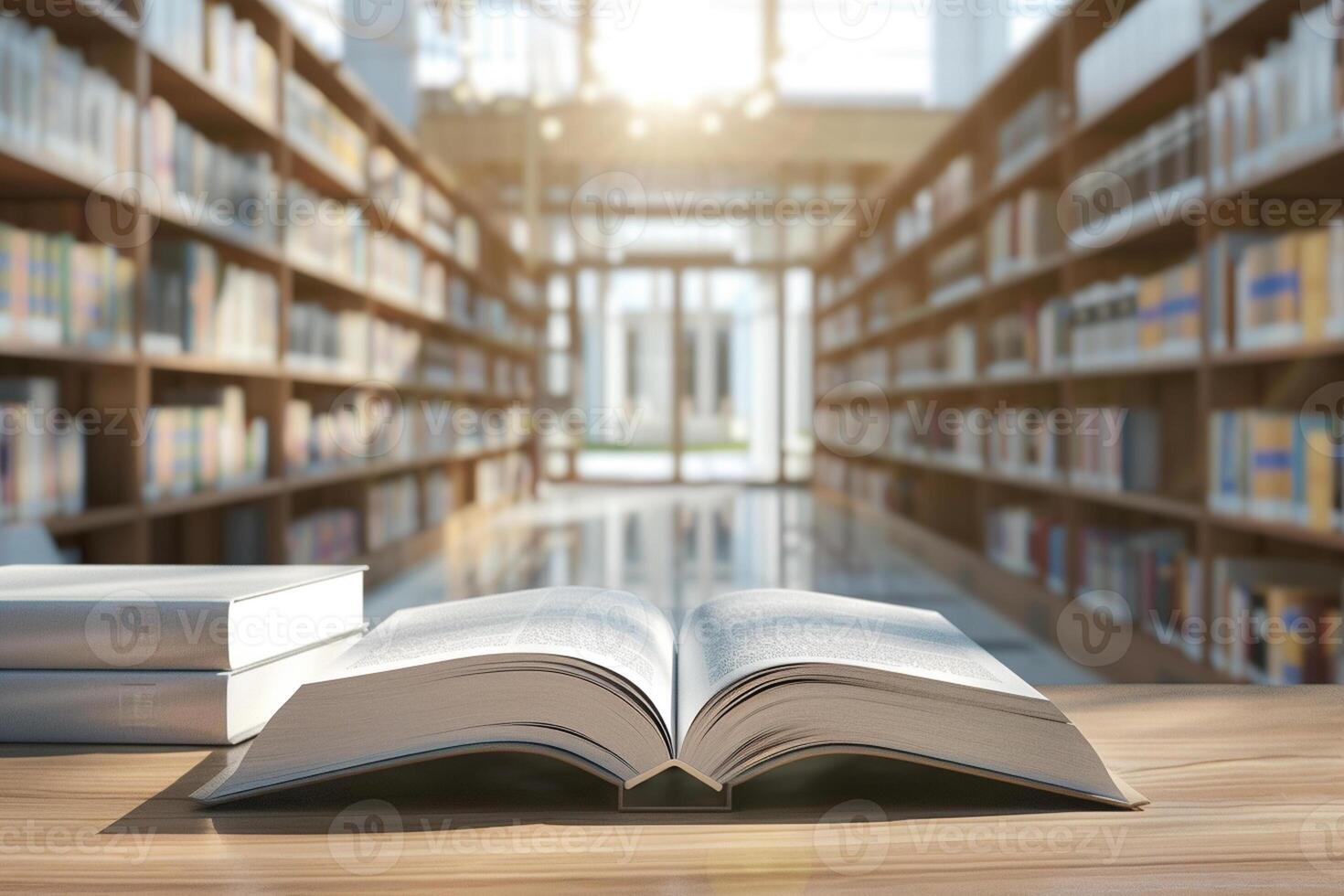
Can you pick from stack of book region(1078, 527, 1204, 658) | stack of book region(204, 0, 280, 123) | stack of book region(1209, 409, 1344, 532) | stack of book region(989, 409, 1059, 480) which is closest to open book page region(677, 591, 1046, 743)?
stack of book region(1209, 409, 1344, 532)

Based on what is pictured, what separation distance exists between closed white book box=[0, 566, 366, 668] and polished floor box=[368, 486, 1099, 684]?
8.00 ft

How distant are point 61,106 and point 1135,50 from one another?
108 inches

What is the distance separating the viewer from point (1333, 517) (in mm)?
1959

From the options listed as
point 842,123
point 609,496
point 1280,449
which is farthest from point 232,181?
point 842,123

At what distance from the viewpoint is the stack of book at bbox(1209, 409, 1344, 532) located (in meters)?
1.98

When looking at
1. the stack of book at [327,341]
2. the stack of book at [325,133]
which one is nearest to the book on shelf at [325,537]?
the stack of book at [327,341]

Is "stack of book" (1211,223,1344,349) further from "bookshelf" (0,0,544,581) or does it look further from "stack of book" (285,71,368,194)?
"stack of book" (285,71,368,194)

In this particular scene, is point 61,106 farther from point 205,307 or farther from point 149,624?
point 149,624

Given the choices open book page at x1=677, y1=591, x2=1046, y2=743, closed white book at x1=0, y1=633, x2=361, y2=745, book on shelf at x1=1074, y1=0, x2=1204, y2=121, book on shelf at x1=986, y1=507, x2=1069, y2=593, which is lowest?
book on shelf at x1=986, y1=507, x2=1069, y2=593

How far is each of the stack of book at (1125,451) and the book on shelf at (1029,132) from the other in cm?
101

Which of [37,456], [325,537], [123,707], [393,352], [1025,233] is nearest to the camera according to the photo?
[123,707]

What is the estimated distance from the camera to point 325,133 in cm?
381

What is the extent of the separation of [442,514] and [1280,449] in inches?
174

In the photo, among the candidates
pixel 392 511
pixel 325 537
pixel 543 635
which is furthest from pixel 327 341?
pixel 543 635
